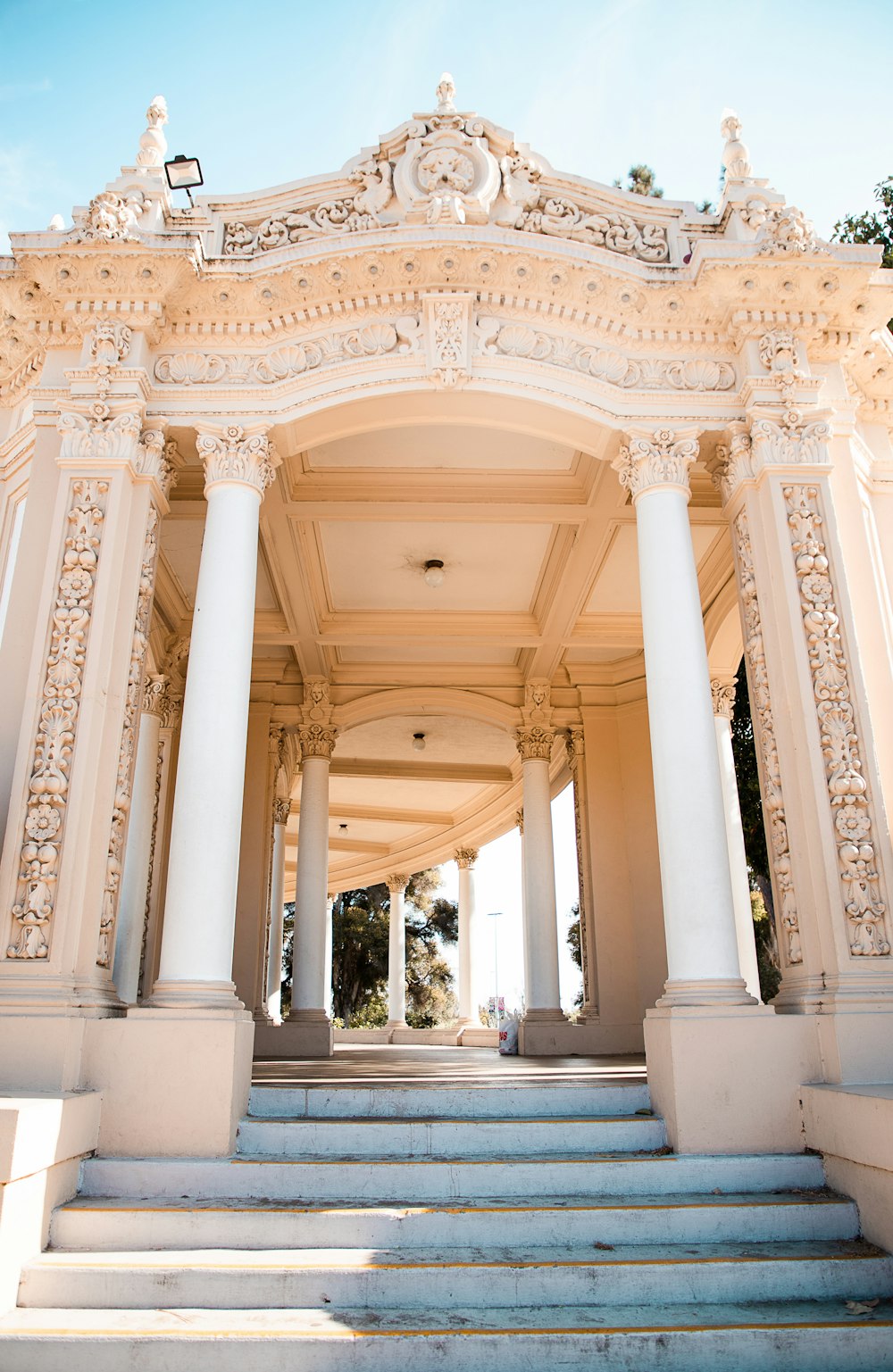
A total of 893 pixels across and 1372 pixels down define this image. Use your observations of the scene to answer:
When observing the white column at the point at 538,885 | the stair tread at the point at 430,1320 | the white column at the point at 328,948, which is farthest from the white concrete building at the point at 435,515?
the white column at the point at 328,948

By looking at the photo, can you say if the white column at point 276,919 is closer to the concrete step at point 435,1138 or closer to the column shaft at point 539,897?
the column shaft at point 539,897

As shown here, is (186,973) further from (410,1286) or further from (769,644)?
(769,644)

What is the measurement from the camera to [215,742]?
6.47 metres

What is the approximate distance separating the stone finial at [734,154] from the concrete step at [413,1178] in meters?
7.56

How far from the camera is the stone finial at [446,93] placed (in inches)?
317

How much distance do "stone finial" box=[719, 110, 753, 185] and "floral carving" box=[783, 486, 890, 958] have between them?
2973mm

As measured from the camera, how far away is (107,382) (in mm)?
7020

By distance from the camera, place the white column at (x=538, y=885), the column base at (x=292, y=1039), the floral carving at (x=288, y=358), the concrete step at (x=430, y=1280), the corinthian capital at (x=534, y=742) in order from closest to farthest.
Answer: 1. the concrete step at (x=430, y=1280)
2. the floral carving at (x=288, y=358)
3. the column base at (x=292, y=1039)
4. the white column at (x=538, y=885)
5. the corinthian capital at (x=534, y=742)

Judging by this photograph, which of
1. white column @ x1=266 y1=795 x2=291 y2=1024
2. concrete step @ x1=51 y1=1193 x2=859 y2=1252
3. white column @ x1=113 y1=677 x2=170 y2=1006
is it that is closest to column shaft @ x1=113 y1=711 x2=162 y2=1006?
white column @ x1=113 y1=677 x2=170 y2=1006

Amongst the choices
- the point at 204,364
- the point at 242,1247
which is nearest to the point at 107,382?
the point at 204,364

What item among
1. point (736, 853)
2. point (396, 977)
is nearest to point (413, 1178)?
point (736, 853)

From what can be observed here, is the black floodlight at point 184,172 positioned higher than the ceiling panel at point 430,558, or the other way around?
the black floodlight at point 184,172

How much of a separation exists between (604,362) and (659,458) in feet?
3.16

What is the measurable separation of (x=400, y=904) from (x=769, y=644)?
17311 millimetres
